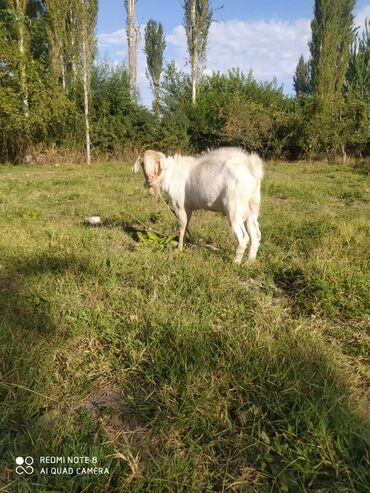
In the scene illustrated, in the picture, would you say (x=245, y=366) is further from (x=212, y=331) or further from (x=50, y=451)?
(x=50, y=451)

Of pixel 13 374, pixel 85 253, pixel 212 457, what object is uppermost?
pixel 85 253

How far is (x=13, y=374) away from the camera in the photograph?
2.52 metres

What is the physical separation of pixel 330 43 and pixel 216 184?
32288mm

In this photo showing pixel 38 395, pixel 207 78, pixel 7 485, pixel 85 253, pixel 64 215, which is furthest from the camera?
pixel 207 78

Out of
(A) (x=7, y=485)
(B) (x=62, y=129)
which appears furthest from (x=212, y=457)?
(B) (x=62, y=129)

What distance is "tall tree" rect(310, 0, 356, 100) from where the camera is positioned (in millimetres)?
29969

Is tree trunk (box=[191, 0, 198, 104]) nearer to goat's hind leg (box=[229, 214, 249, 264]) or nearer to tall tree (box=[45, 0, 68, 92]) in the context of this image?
tall tree (box=[45, 0, 68, 92])

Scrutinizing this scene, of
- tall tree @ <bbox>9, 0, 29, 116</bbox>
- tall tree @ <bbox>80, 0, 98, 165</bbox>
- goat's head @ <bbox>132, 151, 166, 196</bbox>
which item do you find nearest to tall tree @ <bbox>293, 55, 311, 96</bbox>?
tall tree @ <bbox>80, 0, 98, 165</bbox>

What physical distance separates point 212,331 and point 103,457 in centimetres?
127

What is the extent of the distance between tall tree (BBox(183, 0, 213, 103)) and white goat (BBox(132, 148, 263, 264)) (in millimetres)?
24435

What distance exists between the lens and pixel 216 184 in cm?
493

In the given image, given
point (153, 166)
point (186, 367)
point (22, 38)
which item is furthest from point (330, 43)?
point (186, 367)

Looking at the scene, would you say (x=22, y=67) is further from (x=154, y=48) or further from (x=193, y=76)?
(x=154, y=48)

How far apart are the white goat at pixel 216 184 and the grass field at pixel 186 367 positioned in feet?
1.59
